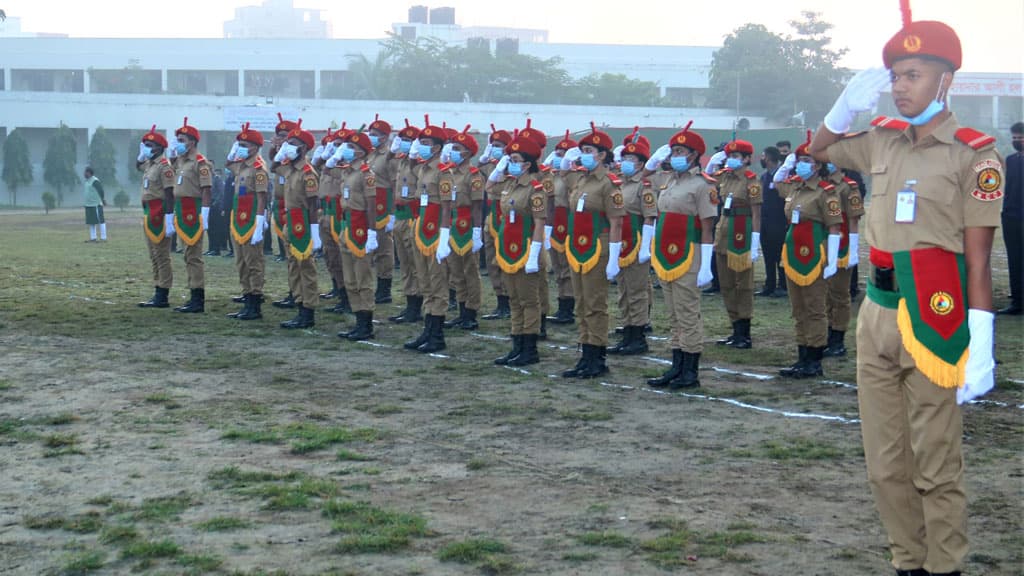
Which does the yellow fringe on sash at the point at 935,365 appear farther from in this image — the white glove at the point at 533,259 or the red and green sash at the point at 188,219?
the red and green sash at the point at 188,219

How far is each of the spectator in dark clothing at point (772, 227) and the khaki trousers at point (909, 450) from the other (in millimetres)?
12477

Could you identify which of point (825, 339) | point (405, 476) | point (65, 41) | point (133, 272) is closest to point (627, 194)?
point (825, 339)

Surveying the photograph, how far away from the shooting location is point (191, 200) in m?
14.7

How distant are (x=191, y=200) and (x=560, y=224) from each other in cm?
534

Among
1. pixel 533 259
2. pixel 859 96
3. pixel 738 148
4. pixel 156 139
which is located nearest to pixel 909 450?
pixel 859 96

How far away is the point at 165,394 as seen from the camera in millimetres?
9602

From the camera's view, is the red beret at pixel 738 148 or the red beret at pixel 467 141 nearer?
the red beret at pixel 467 141

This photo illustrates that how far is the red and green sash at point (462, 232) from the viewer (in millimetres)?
12711

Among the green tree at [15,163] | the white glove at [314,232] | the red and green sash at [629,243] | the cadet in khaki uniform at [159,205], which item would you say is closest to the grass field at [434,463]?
the red and green sash at [629,243]

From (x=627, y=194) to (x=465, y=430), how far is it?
4936 mm

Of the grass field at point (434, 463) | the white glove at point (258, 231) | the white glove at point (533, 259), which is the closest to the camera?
the grass field at point (434, 463)

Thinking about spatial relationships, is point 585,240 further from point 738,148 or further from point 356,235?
point 738,148

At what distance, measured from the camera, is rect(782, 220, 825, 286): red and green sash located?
1050 cm

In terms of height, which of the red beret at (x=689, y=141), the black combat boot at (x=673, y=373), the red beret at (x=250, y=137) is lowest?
the black combat boot at (x=673, y=373)
